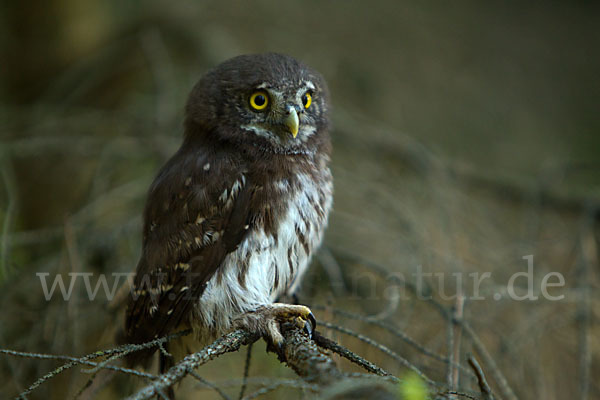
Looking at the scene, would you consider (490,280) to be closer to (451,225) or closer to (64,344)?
(451,225)

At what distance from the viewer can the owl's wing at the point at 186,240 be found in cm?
249

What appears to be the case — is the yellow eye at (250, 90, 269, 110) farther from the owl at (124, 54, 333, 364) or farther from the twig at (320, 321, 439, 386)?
the twig at (320, 321, 439, 386)

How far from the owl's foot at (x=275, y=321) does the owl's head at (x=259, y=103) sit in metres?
0.77

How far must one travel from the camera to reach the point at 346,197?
462cm

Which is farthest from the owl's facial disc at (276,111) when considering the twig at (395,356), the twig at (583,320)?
the twig at (583,320)

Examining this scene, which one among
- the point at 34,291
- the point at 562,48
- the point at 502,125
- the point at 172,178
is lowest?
the point at 34,291

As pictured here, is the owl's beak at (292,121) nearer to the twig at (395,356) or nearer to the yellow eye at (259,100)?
the yellow eye at (259,100)

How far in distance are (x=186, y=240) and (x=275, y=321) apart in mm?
552

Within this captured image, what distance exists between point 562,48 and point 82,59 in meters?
6.24

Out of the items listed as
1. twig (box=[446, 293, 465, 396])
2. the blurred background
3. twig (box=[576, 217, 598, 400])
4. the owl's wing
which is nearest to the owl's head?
the owl's wing

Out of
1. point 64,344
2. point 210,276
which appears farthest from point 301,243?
point 64,344

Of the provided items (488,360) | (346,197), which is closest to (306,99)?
(488,360)

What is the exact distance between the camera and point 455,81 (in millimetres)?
7387

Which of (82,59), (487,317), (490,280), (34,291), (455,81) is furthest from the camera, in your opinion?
(455,81)
